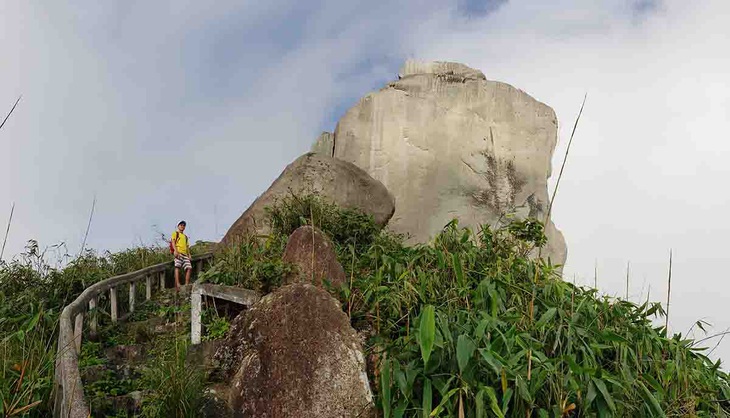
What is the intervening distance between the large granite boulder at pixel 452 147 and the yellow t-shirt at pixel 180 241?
5.76m

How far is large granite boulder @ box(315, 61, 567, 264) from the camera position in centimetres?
1457

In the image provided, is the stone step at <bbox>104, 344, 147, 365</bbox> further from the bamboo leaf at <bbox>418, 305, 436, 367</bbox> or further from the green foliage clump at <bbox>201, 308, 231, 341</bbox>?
the bamboo leaf at <bbox>418, 305, 436, 367</bbox>

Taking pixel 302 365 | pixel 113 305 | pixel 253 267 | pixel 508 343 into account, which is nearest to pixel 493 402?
pixel 508 343

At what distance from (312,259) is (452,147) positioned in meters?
9.54

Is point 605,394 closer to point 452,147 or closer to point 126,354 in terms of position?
point 126,354

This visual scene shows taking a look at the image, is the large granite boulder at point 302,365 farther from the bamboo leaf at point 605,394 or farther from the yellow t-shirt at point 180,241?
the yellow t-shirt at point 180,241

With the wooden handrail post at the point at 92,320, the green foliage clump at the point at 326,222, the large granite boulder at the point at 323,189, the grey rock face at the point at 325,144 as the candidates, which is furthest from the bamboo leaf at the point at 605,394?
the grey rock face at the point at 325,144

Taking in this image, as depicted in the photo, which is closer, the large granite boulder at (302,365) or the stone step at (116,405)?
the large granite boulder at (302,365)

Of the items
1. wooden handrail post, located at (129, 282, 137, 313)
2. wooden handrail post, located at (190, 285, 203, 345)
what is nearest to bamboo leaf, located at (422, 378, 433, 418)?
wooden handrail post, located at (190, 285, 203, 345)

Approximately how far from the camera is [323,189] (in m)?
10.4

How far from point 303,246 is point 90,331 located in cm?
269

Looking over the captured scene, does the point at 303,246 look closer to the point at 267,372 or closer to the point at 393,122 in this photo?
the point at 267,372

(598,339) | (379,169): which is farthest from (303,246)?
(379,169)

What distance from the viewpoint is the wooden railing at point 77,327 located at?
4035 mm
